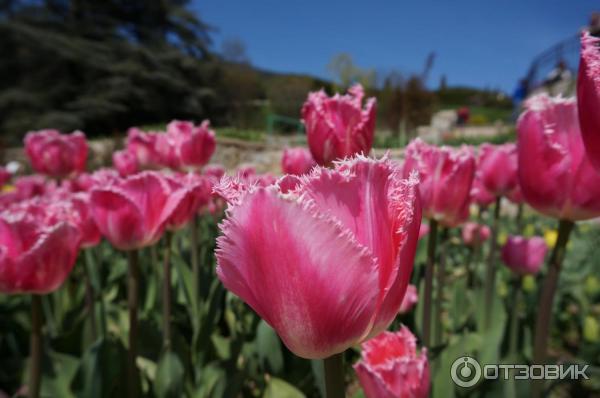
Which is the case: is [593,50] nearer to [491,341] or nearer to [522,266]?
[491,341]

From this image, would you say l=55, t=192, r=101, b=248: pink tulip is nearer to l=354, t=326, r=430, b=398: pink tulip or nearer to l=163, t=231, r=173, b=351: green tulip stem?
l=163, t=231, r=173, b=351: green tulip stem

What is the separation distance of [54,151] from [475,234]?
201cm

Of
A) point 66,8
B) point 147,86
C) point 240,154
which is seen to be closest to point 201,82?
point 147,86

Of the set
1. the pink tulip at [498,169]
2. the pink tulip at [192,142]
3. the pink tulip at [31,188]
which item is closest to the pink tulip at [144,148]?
the pink tulip at [192,142]

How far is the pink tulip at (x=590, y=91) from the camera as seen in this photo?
18.0 inches

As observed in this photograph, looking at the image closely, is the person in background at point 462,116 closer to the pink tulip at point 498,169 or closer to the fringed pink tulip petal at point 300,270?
the pink tulip at point 498,169

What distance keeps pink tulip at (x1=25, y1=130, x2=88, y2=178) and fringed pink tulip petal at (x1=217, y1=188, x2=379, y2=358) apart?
1.99 m

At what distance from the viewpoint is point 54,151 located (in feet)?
6.68

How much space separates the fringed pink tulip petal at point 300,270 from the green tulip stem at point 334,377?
0.02 m

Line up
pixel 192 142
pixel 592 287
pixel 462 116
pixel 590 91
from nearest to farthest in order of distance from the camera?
pixel 590 91, pixel 192 142, pixel 592 287, pixel 462 116

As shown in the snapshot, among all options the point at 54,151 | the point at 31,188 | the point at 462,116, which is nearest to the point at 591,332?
the point at 54,151

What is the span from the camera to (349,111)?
0.86 meters

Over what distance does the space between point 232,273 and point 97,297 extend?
154 centimetres

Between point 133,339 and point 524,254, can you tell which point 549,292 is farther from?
point 524,254
